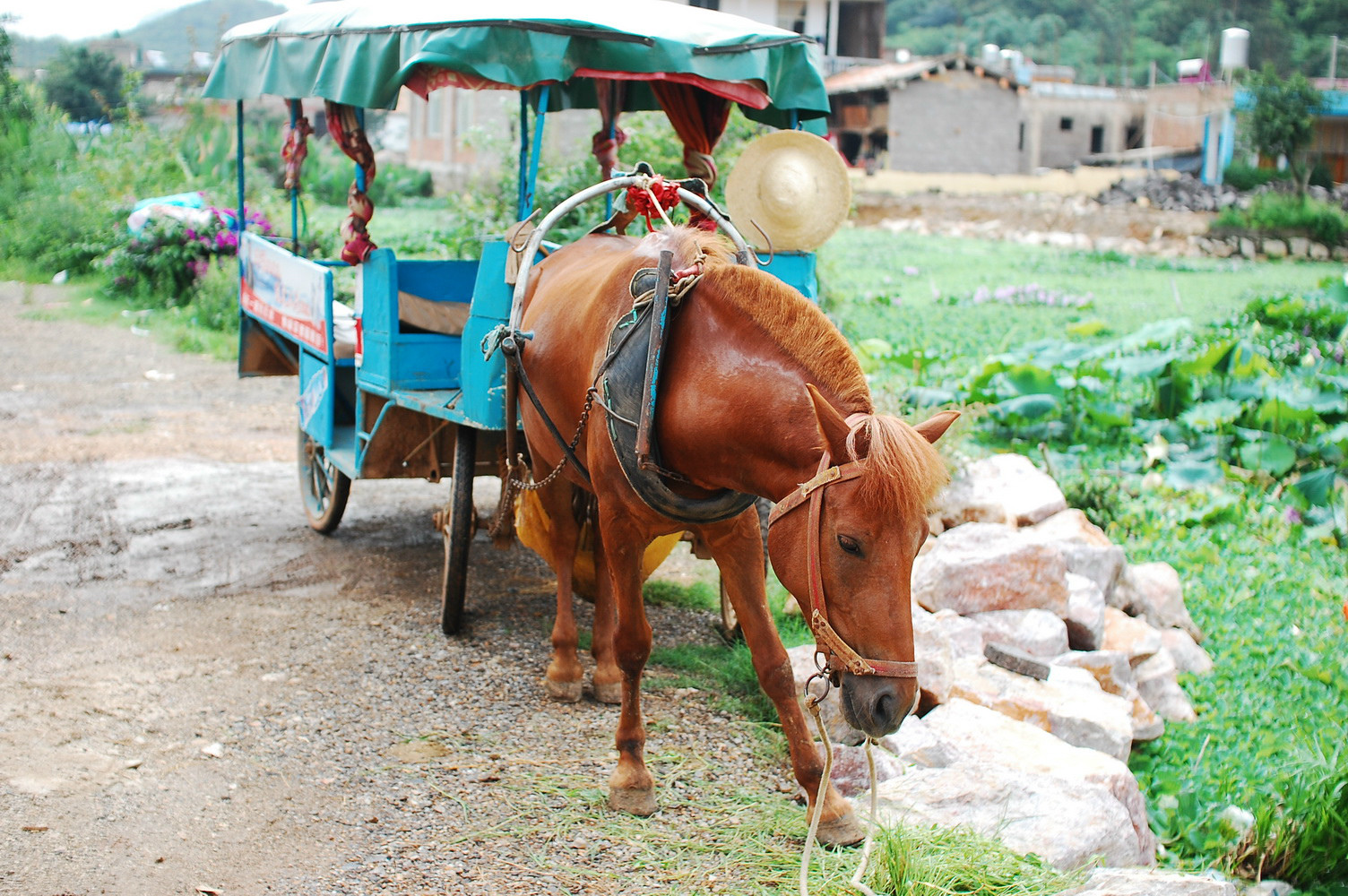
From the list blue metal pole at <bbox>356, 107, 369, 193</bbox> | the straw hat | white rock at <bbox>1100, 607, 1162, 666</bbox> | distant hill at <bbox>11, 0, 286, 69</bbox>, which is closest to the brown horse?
the straw hat

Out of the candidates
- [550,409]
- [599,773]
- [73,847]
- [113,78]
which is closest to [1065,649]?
[599,773]

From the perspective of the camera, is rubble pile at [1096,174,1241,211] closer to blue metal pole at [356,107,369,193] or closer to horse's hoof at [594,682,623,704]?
blue metal pole at [356,107,369,193]

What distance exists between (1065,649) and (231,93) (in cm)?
499

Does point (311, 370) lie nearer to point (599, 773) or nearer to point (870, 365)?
point (599, 773)

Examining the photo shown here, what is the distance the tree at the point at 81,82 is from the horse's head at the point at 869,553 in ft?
118

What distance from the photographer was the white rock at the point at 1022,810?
3.33 metres

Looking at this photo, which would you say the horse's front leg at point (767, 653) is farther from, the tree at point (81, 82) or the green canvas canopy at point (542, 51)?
the tree at point (81, 82)

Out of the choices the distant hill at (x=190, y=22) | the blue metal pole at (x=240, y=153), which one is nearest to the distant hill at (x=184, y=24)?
the distant hill at (x=190, y=22)

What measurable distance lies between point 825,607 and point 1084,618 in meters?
2.61

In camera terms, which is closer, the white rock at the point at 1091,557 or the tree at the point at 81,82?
the white rock at the point at 1091,557

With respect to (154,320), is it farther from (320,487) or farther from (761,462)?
(761,462)

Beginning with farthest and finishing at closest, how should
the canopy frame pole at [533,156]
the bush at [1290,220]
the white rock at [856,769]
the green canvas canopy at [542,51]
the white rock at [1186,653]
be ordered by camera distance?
the bush at [1290,220]
the white rock at [1186,653]
the canopy frame pole at [533,156]
the green canvas canopy at [542,51]
the white rock at [856,769]

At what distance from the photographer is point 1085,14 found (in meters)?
53.5

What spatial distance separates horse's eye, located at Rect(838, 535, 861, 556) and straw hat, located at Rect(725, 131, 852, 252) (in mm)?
2599
